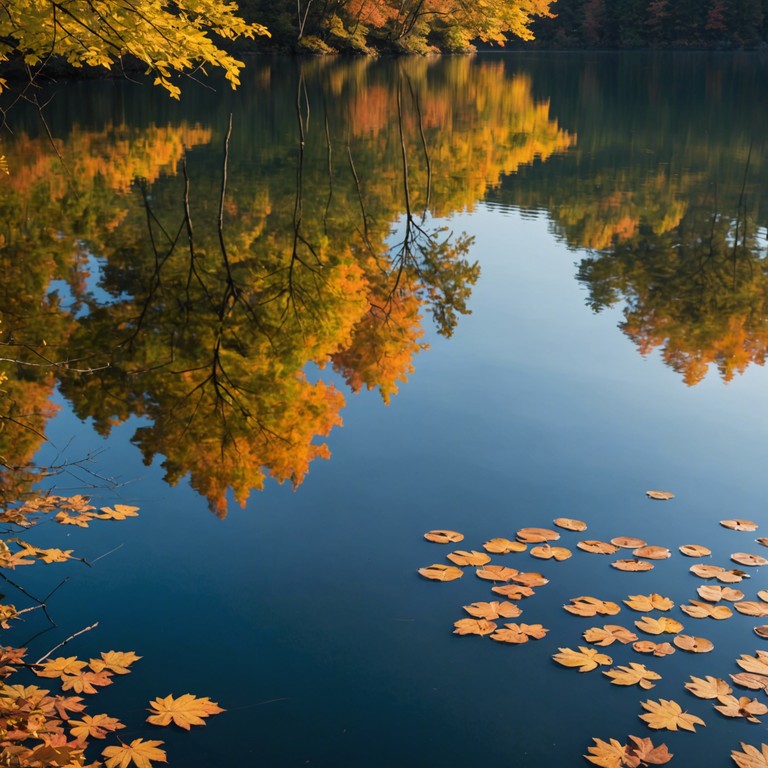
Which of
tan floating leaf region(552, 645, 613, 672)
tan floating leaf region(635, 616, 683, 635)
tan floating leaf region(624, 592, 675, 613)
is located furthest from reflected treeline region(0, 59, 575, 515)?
tan floating leaf region(635, 616, 683, 635)

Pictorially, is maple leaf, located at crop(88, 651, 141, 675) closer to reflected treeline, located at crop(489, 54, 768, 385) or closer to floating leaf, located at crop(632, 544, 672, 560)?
floating leaf, located at crop(632, 544, 672, 560)

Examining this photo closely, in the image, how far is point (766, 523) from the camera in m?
7.09

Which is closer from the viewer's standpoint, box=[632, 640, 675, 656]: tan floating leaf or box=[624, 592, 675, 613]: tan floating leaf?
box=[632, 640, 675, 656]: tan floating leaf

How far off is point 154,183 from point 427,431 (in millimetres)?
12991

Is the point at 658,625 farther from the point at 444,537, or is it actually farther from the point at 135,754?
the point at 135,754

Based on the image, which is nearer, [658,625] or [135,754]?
[135,754]

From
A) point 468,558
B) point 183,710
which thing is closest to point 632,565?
point 468,558

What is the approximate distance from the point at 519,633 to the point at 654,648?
2.48 ft

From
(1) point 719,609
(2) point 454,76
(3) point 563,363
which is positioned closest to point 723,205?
(3) point 563,363

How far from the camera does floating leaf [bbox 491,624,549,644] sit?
5601mm

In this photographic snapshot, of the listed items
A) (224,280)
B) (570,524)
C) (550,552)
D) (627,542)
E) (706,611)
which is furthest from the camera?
(224,280)

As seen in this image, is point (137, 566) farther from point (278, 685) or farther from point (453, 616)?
point (453, 616)

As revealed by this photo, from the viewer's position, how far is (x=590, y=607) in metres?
5.88

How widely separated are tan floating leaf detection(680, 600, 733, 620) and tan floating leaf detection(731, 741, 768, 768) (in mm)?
1157
